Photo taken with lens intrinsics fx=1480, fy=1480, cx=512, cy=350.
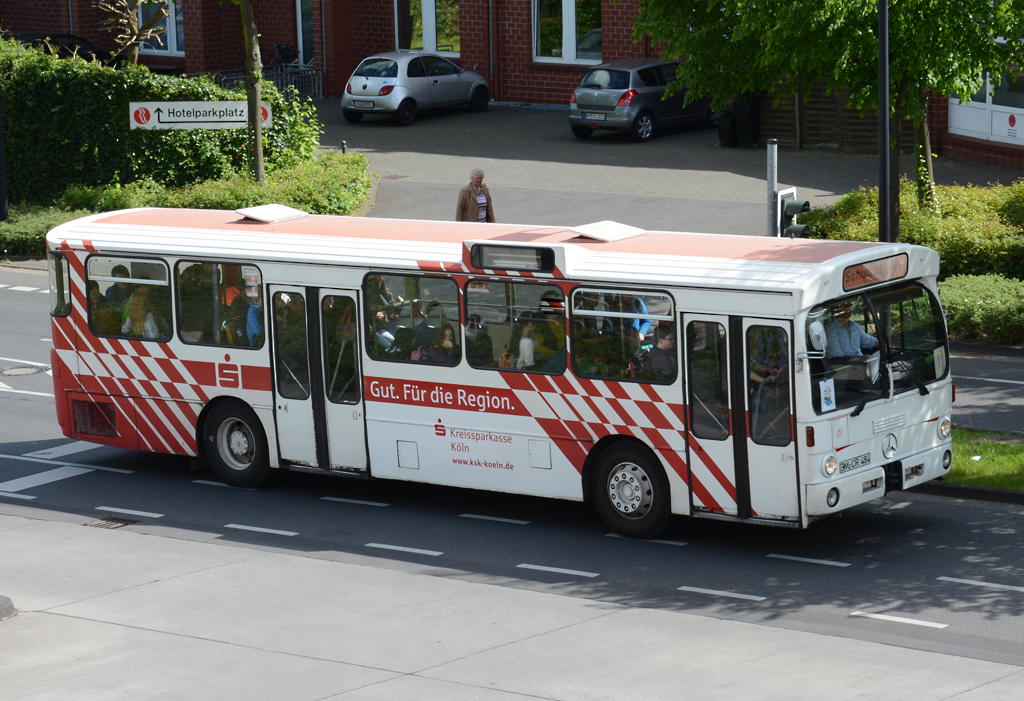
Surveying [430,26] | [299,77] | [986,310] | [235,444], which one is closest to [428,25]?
[430,26]

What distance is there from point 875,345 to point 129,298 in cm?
737

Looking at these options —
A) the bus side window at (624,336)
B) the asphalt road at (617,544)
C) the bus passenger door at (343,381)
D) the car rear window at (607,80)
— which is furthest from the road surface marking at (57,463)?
the car rear window at (607,80)

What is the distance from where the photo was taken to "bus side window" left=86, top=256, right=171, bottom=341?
14.5 meters

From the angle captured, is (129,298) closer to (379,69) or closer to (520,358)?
(520,358)

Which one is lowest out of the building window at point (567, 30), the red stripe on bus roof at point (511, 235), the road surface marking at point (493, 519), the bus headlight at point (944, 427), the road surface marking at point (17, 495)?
the road surface marking at point (493, 519)

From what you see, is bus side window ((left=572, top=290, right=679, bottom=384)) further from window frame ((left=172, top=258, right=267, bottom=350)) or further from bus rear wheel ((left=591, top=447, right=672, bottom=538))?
window frame ((left=172, top=258, right=267, bottom=350))

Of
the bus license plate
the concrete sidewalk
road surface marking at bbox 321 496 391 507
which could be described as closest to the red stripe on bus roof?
the bus license plate

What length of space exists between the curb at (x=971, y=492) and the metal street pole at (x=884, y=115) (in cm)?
273

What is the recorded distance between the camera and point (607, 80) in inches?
1348

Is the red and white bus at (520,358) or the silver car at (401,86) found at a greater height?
the silver car at (401,86)

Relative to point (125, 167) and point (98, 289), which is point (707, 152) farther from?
point (98, 289)

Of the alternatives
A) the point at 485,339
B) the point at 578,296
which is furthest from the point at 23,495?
the point at 578,296

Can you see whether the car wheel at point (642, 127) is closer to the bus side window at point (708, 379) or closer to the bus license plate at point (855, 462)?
the bus side window at point (708, 379)

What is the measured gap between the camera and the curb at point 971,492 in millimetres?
12883
